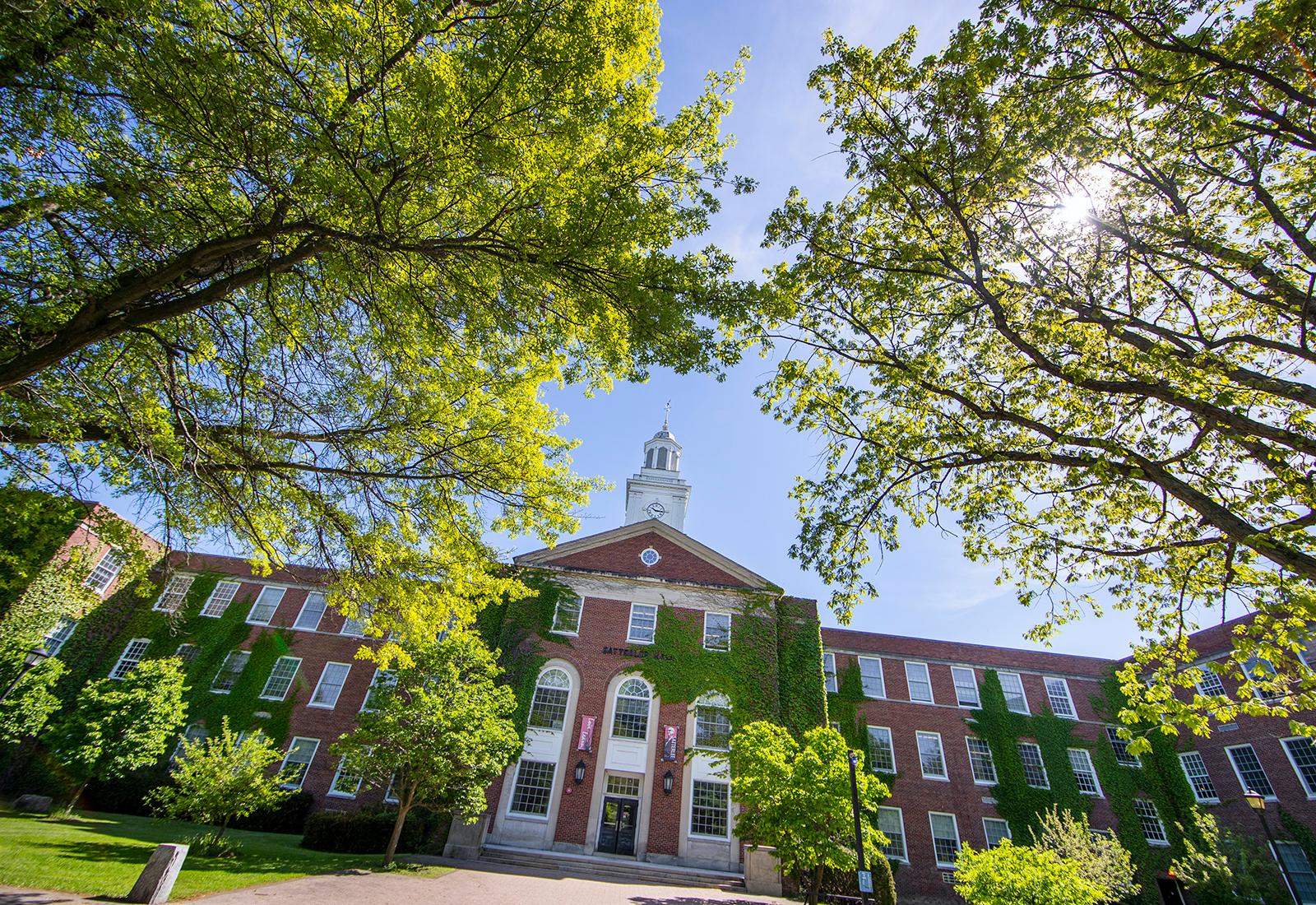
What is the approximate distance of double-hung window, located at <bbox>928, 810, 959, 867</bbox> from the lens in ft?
78.9

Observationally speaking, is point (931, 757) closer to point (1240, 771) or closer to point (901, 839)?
point (901, 839)

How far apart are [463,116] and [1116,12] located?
6.88 meters

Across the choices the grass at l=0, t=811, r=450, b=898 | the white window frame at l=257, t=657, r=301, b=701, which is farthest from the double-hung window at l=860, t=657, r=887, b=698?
the white window frame at l=257, t=657, r=301, b=701

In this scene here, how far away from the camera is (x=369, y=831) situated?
19.8 m

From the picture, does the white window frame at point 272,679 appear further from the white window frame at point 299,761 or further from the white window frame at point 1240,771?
the white window frame at point 1240,771

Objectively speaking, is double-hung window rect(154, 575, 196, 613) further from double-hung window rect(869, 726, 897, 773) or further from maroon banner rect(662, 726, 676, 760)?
double-hung window rect(869, 726, 897, 773)

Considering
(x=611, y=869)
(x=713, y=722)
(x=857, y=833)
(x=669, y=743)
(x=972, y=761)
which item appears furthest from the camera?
(x=972, y=761)

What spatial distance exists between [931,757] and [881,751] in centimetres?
230

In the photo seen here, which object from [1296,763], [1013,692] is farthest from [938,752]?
[1296,763]

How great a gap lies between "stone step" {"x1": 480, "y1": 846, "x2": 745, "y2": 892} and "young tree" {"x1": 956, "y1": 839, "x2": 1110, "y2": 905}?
823cm

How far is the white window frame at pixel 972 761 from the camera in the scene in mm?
25938

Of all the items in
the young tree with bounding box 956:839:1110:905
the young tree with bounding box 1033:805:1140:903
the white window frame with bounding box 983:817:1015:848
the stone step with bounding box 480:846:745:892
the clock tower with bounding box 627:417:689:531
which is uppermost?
the clock tower with bounding box 627:417:689:531

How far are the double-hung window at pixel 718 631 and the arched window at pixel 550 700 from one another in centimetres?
609

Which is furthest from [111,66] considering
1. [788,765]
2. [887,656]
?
[887,656]
